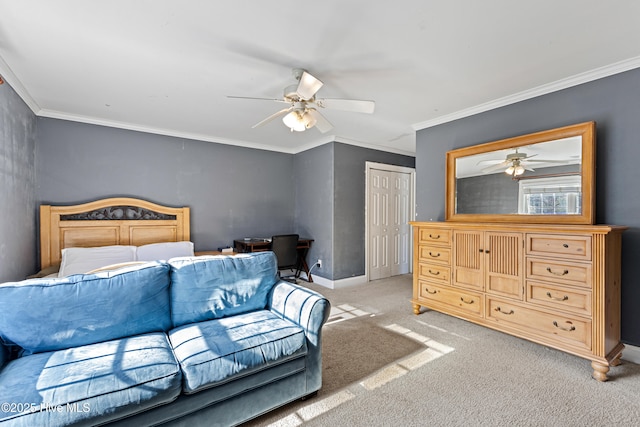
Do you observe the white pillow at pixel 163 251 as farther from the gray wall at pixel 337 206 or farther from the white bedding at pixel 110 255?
the gray wall at pixel 337 206

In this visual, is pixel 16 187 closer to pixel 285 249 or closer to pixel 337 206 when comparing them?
pixel 285 249

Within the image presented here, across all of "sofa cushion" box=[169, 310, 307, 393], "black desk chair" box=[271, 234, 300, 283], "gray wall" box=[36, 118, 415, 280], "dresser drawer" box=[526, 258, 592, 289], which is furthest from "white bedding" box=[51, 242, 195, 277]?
"dresser drawer" box=[526, 258, 592, 289]

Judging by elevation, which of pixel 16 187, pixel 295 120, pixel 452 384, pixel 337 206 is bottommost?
pixel 452 384

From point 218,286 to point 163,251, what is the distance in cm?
203

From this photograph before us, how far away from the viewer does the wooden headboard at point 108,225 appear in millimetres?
3387

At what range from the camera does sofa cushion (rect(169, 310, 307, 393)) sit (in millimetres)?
1497

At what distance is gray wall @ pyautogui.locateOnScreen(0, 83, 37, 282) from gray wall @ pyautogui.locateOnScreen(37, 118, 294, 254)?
267 mm

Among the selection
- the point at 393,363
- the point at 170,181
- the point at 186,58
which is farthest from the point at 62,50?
the point at 393,363

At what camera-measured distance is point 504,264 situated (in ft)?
8.61

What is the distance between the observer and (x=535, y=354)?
2.44 metres

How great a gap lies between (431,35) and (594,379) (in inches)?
106

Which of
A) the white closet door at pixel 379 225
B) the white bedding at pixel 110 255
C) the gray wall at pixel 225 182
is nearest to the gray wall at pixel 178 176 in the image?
the gray wall at pixel 225 182

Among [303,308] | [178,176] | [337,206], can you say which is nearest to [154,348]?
[303,308]

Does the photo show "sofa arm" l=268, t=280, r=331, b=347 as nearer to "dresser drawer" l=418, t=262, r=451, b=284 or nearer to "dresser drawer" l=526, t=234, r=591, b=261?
"dresser drawer" l=418, t=262, r=451, b=284
